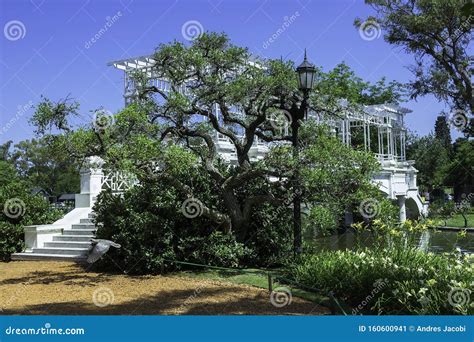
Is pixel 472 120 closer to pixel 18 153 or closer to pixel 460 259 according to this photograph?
pixel 460 259

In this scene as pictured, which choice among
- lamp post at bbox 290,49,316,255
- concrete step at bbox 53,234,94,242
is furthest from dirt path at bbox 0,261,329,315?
concrete step at bbox 53,234,94,242

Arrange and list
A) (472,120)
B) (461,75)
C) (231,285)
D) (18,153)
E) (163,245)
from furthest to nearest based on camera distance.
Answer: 1. (18,153)
2. (472,120)
3. (461,75)
4. (163,245)
5. (231,285)

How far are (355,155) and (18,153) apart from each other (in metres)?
49.6

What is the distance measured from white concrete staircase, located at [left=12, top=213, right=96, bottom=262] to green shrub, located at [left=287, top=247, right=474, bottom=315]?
7.21 meters

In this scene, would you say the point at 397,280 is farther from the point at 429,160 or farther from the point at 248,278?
the point at 429,160

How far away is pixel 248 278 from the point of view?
37.0ft

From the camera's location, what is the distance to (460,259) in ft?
29.1

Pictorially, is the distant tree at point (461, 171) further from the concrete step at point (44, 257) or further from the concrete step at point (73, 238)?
the concrete step at point (44, 257)

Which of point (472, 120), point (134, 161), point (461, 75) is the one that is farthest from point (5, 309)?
point (472, 120)

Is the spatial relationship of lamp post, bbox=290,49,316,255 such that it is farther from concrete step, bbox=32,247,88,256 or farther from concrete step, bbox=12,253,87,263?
concrete step, bbox=32,247,88,256

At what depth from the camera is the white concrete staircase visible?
48.5 feet

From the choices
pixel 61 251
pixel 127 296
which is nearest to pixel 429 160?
pixel 61 251

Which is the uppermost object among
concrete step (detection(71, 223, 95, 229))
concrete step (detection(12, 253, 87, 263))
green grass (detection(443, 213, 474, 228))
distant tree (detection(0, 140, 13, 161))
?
distant tree (detection(0, 140, 13, 161))

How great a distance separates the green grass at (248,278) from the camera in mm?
9618
